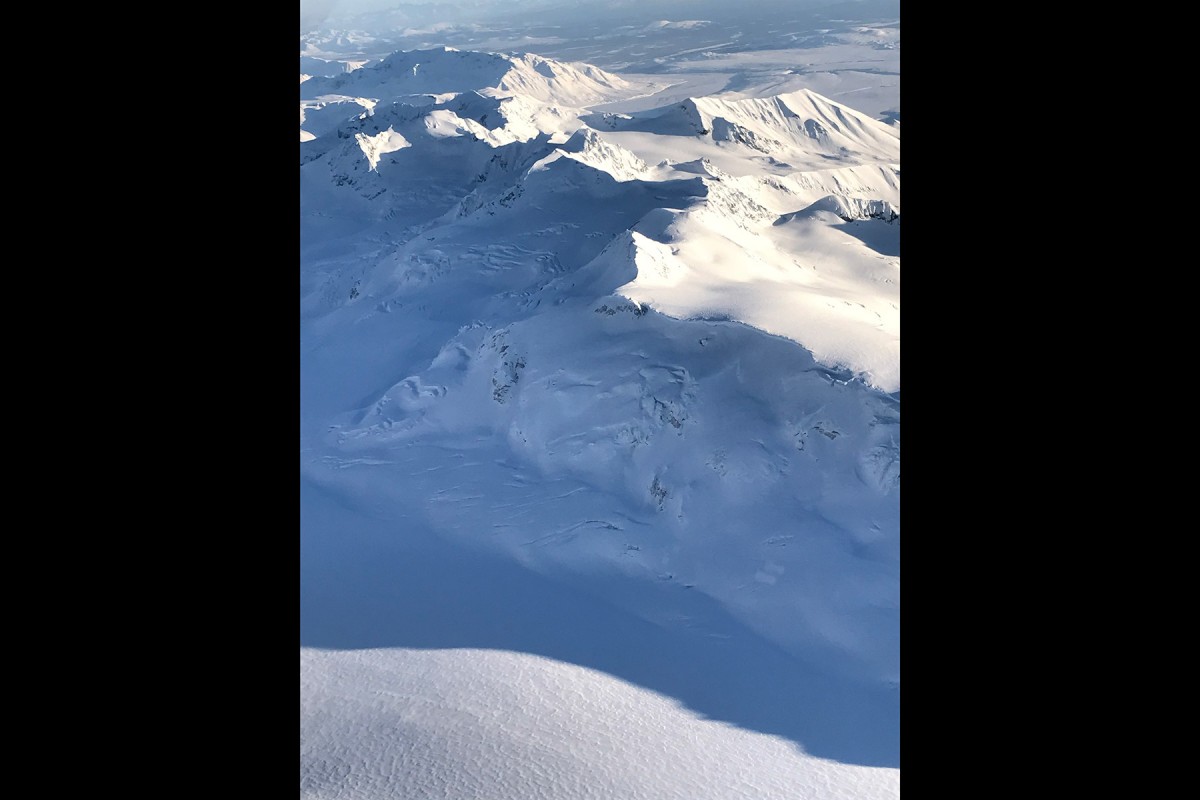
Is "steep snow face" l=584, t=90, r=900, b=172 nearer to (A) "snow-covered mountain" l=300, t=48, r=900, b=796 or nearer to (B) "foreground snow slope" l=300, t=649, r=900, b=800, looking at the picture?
(A) "snow-covered mountain" l=300, t=48, r=900, b=796

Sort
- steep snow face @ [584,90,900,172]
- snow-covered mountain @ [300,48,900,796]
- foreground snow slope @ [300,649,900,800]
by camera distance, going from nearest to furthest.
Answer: foreground snow slope @ [300,649,900,800] < snow-covered mountain @ [300,48,900,796] < steep snow face @ [584,90,900,172]

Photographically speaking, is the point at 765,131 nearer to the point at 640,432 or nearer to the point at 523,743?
the point at 640,432

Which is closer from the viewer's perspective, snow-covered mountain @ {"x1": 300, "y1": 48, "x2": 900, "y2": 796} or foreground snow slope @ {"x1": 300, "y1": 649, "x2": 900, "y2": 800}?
foreground snow slope @ {"x1": 300, "y1": 649, "x2": 900, "y2": 800}

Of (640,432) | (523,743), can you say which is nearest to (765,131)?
(640,432)

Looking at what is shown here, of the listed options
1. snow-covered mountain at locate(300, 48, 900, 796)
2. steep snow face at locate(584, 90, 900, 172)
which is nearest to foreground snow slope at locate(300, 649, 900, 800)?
snow-covered mountain at locate(300, 48, 900, 796)
